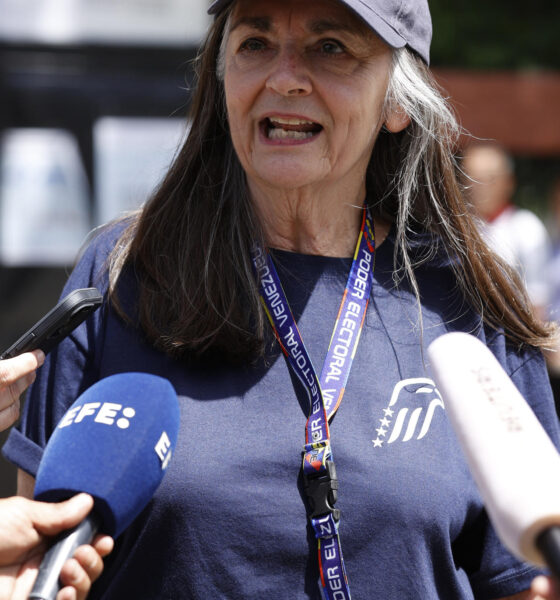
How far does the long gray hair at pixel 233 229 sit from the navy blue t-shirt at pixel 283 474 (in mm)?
62

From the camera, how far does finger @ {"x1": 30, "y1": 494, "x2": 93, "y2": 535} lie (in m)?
1.39

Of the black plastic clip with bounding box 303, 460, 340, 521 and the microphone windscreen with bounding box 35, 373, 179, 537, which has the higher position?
the microphone windscreen with bounding box 35, 373, 179, 537

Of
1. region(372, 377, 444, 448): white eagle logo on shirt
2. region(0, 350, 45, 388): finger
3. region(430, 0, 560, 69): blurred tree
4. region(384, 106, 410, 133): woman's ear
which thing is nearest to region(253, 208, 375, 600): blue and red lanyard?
region(372, 377, 444, 448): white eagle logo on shirt

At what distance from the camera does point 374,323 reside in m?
2.18

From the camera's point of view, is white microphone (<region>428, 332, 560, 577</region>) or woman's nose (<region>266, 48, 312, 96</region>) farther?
woman's nose (<region>266, 48, 312, 96</region>)

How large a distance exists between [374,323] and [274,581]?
2.12 feet

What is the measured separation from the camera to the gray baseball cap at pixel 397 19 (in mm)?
2029

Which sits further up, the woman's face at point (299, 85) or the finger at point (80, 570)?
the woman's face at point (299, 85)

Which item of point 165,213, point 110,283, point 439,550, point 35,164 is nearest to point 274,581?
point 439,550

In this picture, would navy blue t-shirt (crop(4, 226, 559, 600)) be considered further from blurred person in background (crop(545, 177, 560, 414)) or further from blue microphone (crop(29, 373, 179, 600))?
blurred person in background (crop(545, 177, 560, 414))

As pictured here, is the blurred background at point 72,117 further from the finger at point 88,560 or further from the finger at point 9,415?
the finger at point 88,560

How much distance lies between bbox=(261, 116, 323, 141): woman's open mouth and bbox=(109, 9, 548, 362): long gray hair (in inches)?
8.2

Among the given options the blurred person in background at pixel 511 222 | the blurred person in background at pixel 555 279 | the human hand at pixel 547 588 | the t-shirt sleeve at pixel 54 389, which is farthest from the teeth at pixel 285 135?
the blurred person in background at pixel 511 222

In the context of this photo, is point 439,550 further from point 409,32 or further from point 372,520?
point 409,32
